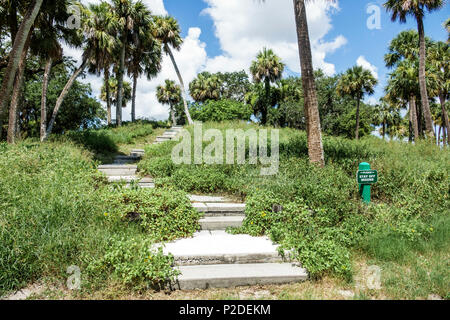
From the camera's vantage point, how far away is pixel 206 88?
34.6 m

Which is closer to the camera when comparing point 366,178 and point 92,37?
point 366,178

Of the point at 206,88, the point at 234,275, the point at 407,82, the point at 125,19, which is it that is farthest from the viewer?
the point at 206,88

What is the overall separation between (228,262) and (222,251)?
0.49 ft

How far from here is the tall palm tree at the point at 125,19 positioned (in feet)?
59.2

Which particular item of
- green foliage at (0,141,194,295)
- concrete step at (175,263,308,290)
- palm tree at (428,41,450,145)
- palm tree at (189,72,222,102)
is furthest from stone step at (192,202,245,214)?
palm tree at (189,72,222,102)

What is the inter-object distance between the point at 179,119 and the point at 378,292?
43.4m

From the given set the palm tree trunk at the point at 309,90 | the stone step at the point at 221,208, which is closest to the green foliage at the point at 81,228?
the stone step at the point at 221,208

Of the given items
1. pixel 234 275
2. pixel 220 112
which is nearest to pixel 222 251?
pixel 234 275

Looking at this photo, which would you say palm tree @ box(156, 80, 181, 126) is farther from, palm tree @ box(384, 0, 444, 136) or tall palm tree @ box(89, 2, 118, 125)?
palm tree @ box(384, 0, 444, 136)

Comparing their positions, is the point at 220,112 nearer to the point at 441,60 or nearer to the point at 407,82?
the point at 407,82

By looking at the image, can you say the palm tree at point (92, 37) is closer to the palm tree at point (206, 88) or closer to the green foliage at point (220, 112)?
the green foliage at point (220, 112)

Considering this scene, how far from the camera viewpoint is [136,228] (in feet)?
11.5

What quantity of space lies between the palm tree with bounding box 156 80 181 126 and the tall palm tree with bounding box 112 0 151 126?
20109mm
